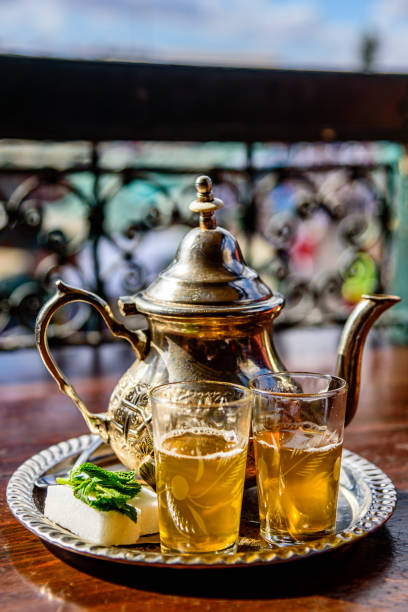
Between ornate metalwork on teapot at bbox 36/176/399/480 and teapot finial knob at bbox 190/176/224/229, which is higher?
teapot finial knob at bbox 190/176/224/229

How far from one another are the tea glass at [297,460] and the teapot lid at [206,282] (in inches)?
4.5

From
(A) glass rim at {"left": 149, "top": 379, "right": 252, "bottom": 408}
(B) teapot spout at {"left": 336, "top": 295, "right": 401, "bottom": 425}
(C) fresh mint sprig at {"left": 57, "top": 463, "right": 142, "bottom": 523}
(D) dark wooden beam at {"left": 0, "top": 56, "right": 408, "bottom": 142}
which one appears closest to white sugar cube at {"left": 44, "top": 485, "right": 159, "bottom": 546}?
(C) fresh mint sprig at {"left": 57, "top": 463, "right": 142, "bottom": 523}

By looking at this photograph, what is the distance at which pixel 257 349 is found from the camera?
0.79 meters

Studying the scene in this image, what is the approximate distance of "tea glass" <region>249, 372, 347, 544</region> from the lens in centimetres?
67

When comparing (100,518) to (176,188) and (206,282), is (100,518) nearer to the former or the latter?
(206,282)

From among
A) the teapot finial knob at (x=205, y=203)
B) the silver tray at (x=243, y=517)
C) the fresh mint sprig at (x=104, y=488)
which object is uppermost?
the teapot finial knob at (x=205, y=203)

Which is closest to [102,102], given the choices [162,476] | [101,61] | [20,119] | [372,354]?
[101,61]

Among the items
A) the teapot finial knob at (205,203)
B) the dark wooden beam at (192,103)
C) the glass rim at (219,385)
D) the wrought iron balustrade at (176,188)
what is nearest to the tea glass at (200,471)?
the glass rim at (219,385)

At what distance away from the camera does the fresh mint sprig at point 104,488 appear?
2.17 ft

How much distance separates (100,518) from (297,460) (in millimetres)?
198

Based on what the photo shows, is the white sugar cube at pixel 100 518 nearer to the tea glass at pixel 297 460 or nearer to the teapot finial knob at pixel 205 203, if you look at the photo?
the tea glass at pixel 297 460

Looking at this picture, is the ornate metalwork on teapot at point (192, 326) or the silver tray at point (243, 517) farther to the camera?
the ornate metalwork on teapot at point (192, 326)

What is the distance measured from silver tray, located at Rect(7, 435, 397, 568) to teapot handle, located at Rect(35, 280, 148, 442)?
11 centimetres

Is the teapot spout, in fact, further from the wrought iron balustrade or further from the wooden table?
the wrought iron balustrade
